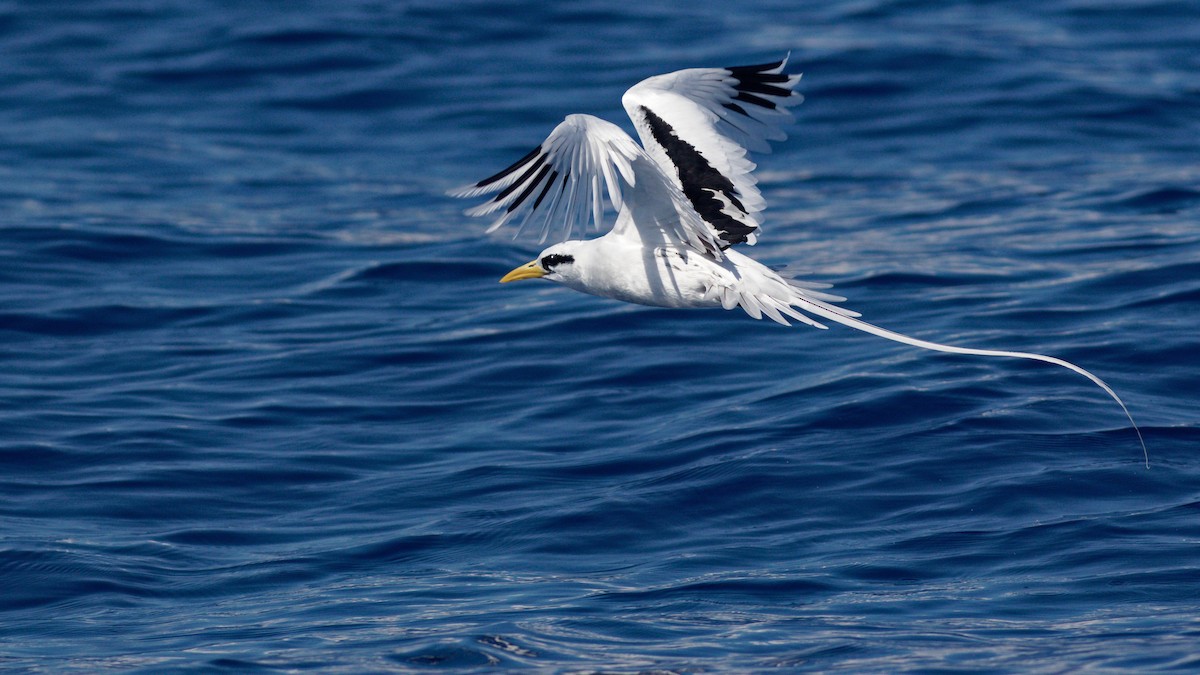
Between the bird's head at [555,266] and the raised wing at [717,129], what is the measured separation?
826 millimetres

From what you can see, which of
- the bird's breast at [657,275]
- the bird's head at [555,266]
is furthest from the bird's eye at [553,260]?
the bird's breast at [657,275]

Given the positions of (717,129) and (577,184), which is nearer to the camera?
(577,184)

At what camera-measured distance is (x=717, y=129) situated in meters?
10.4

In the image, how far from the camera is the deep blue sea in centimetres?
941

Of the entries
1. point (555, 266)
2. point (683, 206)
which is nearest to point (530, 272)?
point (555, 266)

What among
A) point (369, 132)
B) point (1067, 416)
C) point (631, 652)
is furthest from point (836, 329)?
point (369, 132)

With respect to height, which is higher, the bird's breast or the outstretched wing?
the outstretched wing

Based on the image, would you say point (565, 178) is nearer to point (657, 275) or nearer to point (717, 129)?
point (657, 275)

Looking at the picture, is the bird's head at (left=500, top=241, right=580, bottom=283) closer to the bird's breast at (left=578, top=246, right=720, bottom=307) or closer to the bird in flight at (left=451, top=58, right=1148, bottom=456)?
the bird in flight at (left=451, top=58, right=1148, bottom=456)

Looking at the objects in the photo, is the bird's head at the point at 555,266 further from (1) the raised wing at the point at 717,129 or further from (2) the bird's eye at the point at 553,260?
(1) the raised wing at the point at 717,129

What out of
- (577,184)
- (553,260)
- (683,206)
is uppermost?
(577,184)

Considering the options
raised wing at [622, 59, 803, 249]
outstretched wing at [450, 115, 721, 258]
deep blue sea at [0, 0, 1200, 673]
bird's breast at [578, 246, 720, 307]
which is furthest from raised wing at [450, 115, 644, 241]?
deep blue sea at [0, 0, 1200, 673]

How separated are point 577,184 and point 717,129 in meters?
1.77

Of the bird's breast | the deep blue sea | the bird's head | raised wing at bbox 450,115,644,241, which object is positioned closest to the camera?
raised wing at bbox 450,115,644,241
